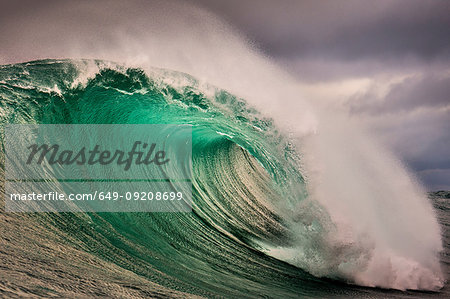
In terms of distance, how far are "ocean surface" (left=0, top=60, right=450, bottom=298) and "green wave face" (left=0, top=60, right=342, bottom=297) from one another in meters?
0.02

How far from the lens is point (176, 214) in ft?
24.2

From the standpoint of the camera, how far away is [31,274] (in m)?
3.51

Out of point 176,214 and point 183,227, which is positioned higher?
point 176,214

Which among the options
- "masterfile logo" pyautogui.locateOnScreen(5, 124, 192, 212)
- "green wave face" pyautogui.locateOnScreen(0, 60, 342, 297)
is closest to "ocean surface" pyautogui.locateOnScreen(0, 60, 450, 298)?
"green wave face" pyautogui.locateOnScreen(0, 60, 342, 297)

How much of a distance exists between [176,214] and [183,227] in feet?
1.88

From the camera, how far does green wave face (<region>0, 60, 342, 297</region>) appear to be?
4559mm

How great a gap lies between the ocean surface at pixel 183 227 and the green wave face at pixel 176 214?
23 millimetres

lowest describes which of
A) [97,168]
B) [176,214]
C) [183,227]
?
[183,227]

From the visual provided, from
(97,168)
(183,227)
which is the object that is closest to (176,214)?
(183,227)

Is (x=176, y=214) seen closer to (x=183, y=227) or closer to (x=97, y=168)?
(x=183, y=227)

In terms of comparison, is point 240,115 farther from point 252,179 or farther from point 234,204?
point 252,179

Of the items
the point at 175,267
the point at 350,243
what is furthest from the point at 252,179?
the point at 175,267

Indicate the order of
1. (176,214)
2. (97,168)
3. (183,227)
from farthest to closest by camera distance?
(176,214) → (97,168) → (183,227)

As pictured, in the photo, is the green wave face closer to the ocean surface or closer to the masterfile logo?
the ocean surface
